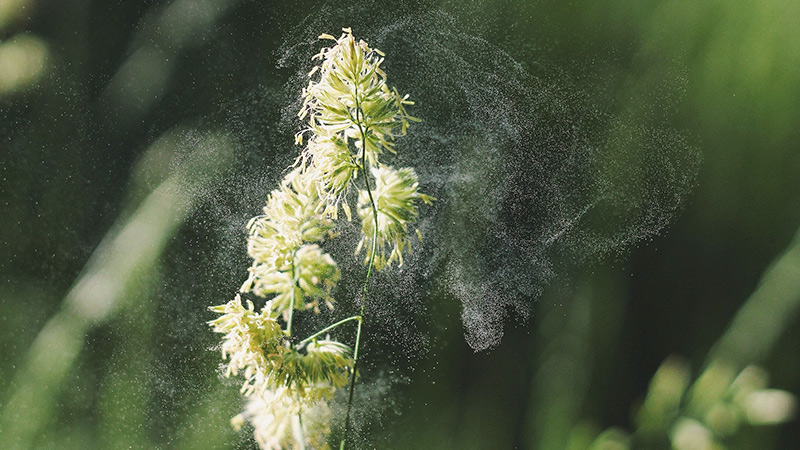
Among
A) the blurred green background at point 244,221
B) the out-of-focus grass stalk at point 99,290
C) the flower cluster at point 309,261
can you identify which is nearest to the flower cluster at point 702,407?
the blurred green background at point 244,221

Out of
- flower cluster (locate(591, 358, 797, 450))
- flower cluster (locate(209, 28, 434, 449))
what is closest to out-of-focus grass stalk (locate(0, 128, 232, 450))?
flower cluster (locate(209, 28, 434, 449))

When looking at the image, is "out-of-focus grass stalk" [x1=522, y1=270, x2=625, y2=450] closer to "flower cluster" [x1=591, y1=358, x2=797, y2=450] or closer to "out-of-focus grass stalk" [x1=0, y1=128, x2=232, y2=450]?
"flower cluster" [x1=591, y1=358, x2=797, y2=450]

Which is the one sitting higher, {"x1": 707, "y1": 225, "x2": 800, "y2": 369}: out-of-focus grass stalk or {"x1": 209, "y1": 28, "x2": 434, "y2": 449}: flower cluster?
{"x1": 209, "y1": 28, "x2": 434, "y2": 449}: flower cluster

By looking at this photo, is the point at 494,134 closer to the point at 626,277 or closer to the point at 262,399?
the point at 626,277

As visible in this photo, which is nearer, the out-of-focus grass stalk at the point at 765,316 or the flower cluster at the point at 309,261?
the flower cluster at the point at 309,261

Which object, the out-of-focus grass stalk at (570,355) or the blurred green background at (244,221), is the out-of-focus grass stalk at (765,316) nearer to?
the blurred green background at (244,221)

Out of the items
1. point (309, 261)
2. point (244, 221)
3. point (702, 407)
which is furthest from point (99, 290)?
point (702, 407)
